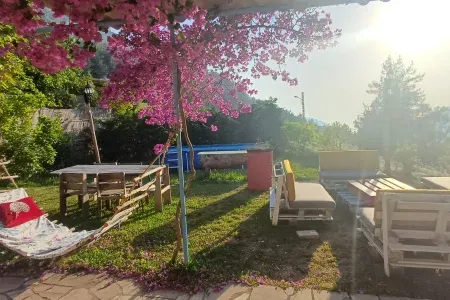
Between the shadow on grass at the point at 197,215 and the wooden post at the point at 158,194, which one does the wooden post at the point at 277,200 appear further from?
the wooden post at the point at 158,194

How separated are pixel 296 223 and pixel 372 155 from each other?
390 centimetres

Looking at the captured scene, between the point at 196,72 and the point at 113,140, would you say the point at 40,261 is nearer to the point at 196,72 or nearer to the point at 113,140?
the point at 196,72

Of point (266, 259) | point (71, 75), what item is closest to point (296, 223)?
point (266, 259)

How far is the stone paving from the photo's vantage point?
132 inches

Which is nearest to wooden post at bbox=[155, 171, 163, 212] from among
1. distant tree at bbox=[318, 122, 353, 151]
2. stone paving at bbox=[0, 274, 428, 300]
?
stone paving at bbox=[0, 274, 428, 300]

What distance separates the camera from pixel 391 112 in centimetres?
1080

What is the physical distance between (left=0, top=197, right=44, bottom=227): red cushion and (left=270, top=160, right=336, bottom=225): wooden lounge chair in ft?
14.2

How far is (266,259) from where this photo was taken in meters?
4.27

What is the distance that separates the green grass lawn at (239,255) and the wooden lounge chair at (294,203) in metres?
0.22

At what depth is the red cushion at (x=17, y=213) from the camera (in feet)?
16.6

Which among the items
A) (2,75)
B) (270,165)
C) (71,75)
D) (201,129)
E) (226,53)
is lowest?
(270,165)

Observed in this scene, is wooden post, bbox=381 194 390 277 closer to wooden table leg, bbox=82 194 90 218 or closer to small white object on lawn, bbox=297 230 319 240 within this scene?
small white object on lawn, bbox=297 230 319 240

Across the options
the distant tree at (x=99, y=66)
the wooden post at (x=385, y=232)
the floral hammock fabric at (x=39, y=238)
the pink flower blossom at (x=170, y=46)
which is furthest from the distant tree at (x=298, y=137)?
the distant tree at (x=99, y=66)

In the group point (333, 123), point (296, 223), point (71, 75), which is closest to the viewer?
point (296, 223)
